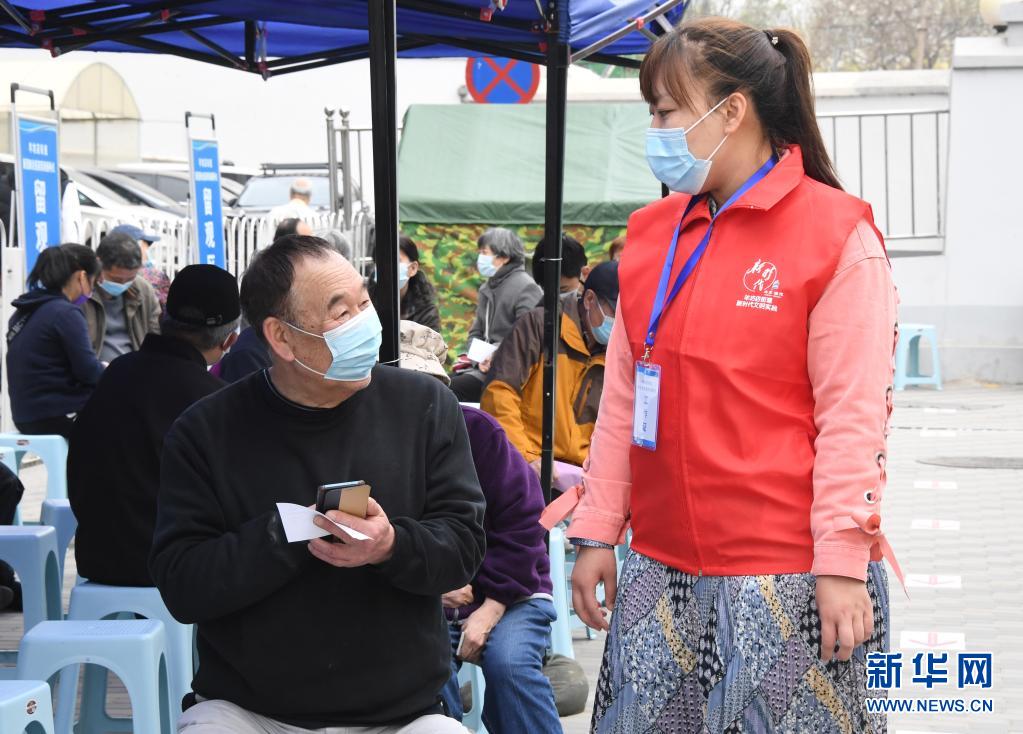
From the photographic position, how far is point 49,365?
7055 mm

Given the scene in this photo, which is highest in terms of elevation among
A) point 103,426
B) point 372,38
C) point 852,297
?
point 372,38

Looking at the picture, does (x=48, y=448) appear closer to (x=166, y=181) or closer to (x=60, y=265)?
(x=60, y=265)

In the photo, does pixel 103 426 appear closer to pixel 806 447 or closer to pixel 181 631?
pixel 181 631

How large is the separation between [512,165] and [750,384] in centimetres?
1148

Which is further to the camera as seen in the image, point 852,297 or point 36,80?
point 36,80

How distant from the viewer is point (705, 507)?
2.35 m

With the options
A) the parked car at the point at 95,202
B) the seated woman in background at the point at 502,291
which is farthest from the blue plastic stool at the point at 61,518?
the parked car at the point at 95,202

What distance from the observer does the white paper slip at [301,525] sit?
251 centimetres

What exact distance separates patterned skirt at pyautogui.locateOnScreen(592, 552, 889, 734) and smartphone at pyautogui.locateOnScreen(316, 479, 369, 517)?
0.52m

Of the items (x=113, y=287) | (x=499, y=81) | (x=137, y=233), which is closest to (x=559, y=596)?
(x=113, y=287)

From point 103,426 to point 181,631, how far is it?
2.14 feet

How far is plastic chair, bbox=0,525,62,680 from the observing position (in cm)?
490

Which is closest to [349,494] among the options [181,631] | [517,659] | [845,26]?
[517,659]

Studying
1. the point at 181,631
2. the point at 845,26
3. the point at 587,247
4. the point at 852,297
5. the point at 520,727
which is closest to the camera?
the point at 852,297
